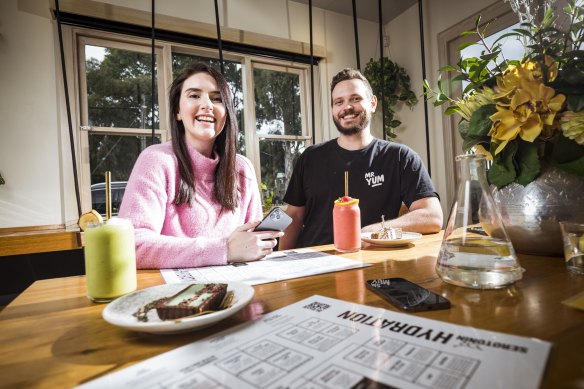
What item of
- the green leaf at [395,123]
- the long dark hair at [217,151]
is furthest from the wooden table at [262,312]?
the green leaf at [395,123]

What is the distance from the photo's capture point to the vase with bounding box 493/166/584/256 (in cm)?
64

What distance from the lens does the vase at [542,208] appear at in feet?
2.10

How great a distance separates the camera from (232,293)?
0.50m

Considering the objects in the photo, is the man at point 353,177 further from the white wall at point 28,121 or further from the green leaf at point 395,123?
the white wall at point 28,121

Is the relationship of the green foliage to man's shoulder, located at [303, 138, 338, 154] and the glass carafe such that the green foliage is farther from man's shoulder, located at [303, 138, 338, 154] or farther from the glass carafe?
the glass carafe

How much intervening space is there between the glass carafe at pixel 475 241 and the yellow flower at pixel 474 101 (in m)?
0.19

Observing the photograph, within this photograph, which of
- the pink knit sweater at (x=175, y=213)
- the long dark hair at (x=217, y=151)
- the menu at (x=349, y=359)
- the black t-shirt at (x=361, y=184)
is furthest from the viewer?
the black t-shirt at (x=361, y=184)

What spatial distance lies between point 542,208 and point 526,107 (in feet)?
0.67

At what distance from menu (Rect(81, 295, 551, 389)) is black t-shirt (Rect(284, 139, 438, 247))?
1210 mm

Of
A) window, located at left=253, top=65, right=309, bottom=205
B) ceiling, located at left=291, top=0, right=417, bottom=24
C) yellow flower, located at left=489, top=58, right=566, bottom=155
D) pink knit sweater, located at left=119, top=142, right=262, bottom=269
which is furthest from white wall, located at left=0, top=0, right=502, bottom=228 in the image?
yellow flower, located at left=489, top=58, right=566, bottom=155

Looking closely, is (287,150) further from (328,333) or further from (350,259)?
(328,333)

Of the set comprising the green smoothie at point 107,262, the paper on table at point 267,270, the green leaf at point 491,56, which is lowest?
the paper on table at point 267,270

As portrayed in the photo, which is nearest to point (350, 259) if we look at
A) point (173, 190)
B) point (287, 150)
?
point (173, 190)

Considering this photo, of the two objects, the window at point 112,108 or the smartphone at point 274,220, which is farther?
the window at point 112,108
